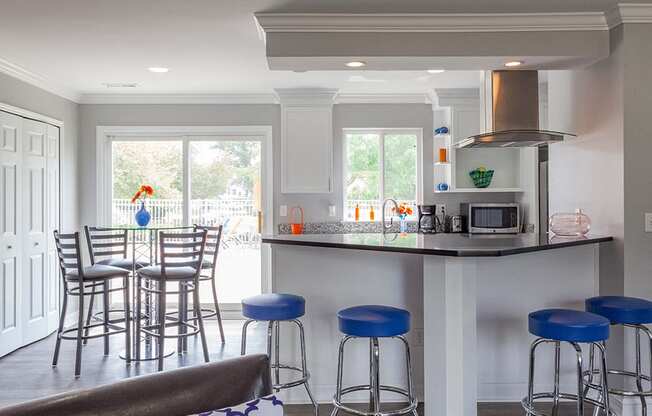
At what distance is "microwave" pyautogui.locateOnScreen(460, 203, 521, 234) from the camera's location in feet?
17.8

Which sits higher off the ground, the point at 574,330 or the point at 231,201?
the point at 231,201

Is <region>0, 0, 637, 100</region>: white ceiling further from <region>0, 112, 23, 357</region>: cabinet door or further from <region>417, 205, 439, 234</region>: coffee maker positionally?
<region>417, 205, 439, 234</region>: coffee maker

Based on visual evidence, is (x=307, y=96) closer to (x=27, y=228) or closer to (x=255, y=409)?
(x=27, y=228)

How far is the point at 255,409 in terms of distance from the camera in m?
1.30

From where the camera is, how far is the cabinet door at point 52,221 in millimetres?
4984

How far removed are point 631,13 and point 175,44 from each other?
3058 mm

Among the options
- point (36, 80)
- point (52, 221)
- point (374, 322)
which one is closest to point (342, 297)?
point (374, 322)

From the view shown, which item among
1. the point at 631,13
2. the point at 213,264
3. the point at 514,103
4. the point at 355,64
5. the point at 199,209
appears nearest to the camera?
the point at 631,13

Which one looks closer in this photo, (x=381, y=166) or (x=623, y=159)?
(x=623, y=159)

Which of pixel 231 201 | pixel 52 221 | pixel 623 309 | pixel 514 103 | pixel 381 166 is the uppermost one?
pixel 514 103

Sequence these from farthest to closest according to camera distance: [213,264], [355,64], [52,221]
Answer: [52,221] < [213,264] < [355,64]

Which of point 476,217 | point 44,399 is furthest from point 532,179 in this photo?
point 44,399

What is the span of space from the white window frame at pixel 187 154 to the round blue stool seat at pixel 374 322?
311cm

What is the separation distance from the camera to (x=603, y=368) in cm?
256
